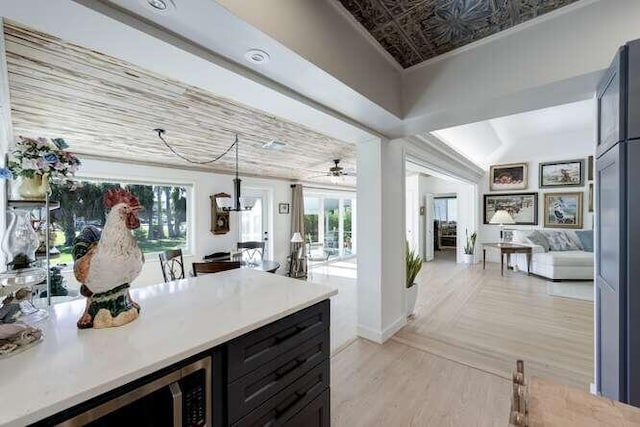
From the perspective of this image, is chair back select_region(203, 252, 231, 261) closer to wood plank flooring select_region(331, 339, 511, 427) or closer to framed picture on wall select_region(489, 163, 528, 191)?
wood plank flooring select_region(331, 339, 511, 427)

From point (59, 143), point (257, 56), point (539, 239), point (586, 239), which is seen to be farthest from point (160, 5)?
point (586, 239)

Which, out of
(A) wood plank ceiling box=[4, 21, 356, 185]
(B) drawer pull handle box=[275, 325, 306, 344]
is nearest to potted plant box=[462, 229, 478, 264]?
(A) wood plank ceiling box=[4, 21, 356, 185]

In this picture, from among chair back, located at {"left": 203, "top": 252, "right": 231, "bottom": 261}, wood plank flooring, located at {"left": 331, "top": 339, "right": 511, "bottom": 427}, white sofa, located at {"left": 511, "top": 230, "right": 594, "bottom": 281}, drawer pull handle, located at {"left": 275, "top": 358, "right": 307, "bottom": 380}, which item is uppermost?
drawer pull handle, located at {"left": 275, "top": 358, "right": 307, "bottom": 380}

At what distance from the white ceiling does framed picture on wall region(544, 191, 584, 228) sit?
1.00m

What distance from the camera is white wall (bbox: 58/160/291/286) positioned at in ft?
13.0

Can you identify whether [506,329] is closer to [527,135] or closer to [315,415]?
[315,415]

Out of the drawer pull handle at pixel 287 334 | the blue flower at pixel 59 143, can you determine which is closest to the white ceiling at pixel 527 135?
the drawer pull handle at pixel 287 334

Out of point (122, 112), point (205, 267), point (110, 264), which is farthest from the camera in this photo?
point (205, 267)

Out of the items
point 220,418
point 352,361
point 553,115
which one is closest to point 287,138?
point 352,361

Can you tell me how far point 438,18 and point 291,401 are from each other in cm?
236

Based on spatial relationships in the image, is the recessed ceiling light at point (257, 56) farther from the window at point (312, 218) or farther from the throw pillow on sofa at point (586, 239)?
the throw pillow on sofa at point (586, 239)

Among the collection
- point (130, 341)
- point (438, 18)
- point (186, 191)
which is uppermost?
point (438, 18)

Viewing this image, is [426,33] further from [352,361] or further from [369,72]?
[352,361]

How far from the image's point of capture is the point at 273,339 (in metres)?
1.17
